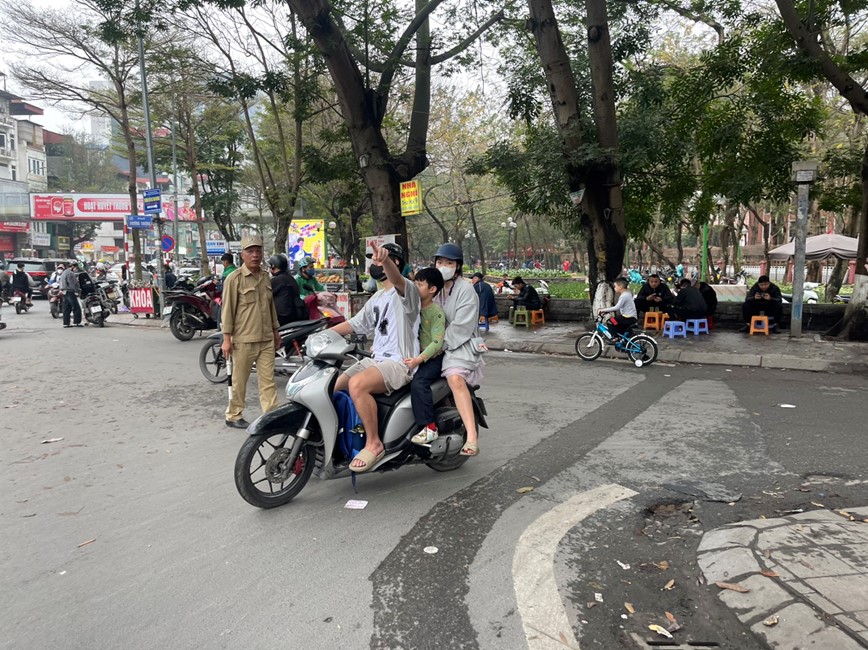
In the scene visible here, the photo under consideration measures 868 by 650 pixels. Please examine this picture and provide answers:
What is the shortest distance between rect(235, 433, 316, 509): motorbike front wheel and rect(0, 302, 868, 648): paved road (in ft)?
0.35

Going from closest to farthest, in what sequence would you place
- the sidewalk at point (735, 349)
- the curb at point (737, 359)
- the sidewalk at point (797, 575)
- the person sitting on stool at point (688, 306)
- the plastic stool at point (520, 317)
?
the sidewalk at point (797, 575), the curb at point (737, 359), the sidewalk at point (735, 349), the person sitting on stool at point (688, 306), the plastic stool at point (520, 317)

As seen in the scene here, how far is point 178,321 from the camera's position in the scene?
513 inches

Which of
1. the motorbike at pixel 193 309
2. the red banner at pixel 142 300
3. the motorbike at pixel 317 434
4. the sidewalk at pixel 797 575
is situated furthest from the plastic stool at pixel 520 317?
the sidewalk at pixel 797 575

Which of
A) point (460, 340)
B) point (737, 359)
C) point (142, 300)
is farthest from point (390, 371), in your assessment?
point (142, 300)

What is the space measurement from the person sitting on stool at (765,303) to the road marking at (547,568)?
1043cm

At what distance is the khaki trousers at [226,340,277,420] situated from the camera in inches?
235

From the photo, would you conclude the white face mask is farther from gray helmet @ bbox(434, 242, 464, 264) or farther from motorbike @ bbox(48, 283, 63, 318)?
motorbike @ bbox(48, 283, 63, 318)

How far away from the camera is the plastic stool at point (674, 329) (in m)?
12.7

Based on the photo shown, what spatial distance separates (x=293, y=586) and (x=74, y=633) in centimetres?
95

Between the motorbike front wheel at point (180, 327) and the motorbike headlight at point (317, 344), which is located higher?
the motorbike headlight at point (317, 344)

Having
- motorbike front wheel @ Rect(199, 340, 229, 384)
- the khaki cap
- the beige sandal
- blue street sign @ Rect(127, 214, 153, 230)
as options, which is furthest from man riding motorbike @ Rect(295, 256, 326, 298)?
blue street sign @ Rect(127, 214, 153, 230)

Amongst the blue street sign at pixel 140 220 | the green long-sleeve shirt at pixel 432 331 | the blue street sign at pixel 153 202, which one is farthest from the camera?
the blue street sign at pixel 140 220

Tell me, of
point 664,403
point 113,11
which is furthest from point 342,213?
point 664,403

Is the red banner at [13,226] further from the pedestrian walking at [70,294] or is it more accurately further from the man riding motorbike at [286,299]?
the man riding motorbike at [286,299]
